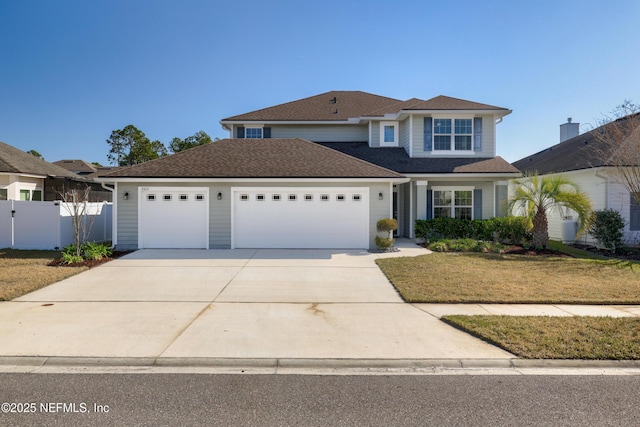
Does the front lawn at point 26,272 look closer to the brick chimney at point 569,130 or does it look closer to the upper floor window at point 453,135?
the upper floor window at point 453,135

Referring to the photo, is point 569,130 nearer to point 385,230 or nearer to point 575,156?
point 575,156

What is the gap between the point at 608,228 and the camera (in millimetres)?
14086

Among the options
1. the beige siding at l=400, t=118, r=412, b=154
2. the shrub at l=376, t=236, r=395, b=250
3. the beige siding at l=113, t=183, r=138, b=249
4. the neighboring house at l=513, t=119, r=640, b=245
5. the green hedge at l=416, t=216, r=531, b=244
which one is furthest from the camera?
the beige siding at l=400, t=118, r=412, b=154

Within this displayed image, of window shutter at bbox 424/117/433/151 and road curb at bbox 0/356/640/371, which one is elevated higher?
window shutter at bbox 424/117/433/151

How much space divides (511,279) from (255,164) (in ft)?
32.2

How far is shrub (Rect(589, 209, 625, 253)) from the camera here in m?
14.0

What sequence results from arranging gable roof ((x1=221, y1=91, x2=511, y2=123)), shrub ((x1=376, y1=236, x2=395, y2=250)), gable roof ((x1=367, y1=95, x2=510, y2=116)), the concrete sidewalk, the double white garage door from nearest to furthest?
1. the concrete sidewalk
2. shrub ((x1=376, y1=236, x2=395, y2=250))
3. the double white garage door
4. gable roof ((x1=367, y1=95, x2=510, y2=116))
5. gable roof ((x1=221, y1=91, x2=511, y2=123))

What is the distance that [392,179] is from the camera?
46.7 feet

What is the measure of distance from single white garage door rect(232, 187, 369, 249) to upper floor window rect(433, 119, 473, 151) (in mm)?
6084

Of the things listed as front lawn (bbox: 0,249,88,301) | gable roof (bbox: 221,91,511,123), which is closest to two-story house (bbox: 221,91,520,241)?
gable roof (bbox: 221,91,511,123)

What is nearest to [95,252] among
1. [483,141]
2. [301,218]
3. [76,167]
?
[301,218]

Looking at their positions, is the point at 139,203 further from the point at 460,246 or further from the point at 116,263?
the point at 460,246

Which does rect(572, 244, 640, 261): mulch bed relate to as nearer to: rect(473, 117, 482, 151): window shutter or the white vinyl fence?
rect(473, 117, 482, 151): window shutter

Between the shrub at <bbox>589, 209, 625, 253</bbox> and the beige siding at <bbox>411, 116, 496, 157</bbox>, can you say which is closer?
the shrub at <bbox>589, 209, 625, 253</bbox>
